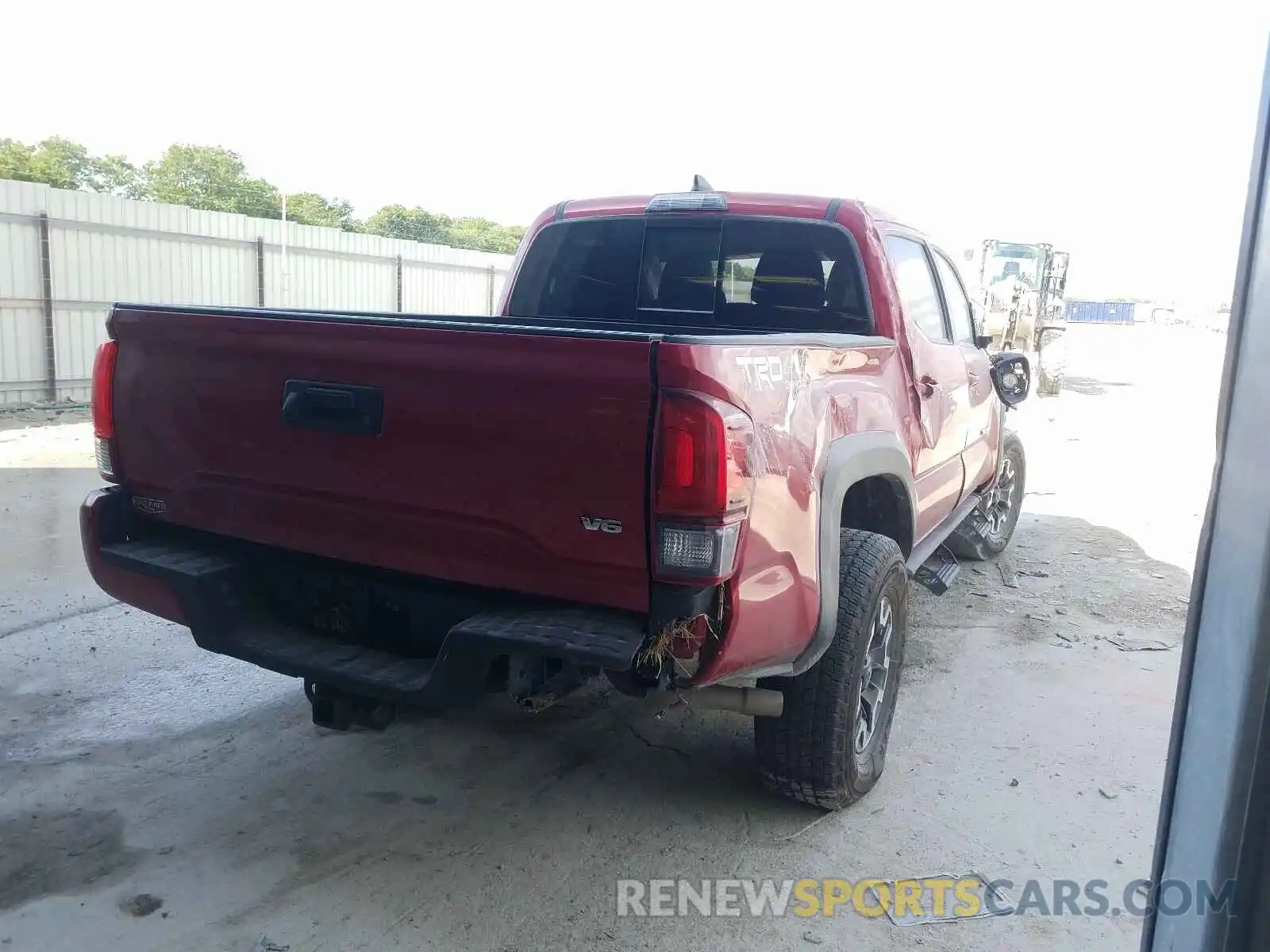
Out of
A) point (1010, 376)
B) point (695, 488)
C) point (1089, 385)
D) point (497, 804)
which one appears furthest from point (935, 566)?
point (1089, 385)

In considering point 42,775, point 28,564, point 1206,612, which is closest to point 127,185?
point 28,564

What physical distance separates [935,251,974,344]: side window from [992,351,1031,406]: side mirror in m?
0.30

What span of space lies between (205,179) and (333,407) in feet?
127

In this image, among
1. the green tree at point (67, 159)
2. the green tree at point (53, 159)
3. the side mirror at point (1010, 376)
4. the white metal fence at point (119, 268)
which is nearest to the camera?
the side mirror at point (1010, 376)

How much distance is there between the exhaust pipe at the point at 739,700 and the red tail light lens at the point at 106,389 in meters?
2.07

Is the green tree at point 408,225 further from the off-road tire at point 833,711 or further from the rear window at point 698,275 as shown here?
the off-road tire at point 833,711

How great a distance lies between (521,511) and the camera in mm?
2602

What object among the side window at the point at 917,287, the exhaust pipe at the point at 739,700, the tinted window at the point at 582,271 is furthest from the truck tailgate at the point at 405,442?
the side window at the point at 917,287

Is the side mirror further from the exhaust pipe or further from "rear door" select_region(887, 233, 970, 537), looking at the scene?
the exhaust pipe

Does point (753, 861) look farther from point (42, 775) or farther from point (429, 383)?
point (42, 775)

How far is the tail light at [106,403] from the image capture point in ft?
10.7

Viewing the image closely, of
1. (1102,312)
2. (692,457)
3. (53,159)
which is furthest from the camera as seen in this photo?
(1102,312)

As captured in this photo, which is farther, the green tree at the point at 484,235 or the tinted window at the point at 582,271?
the green tree at the point at 484,235

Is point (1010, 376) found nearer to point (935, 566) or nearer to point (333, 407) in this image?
point (935, 566)
